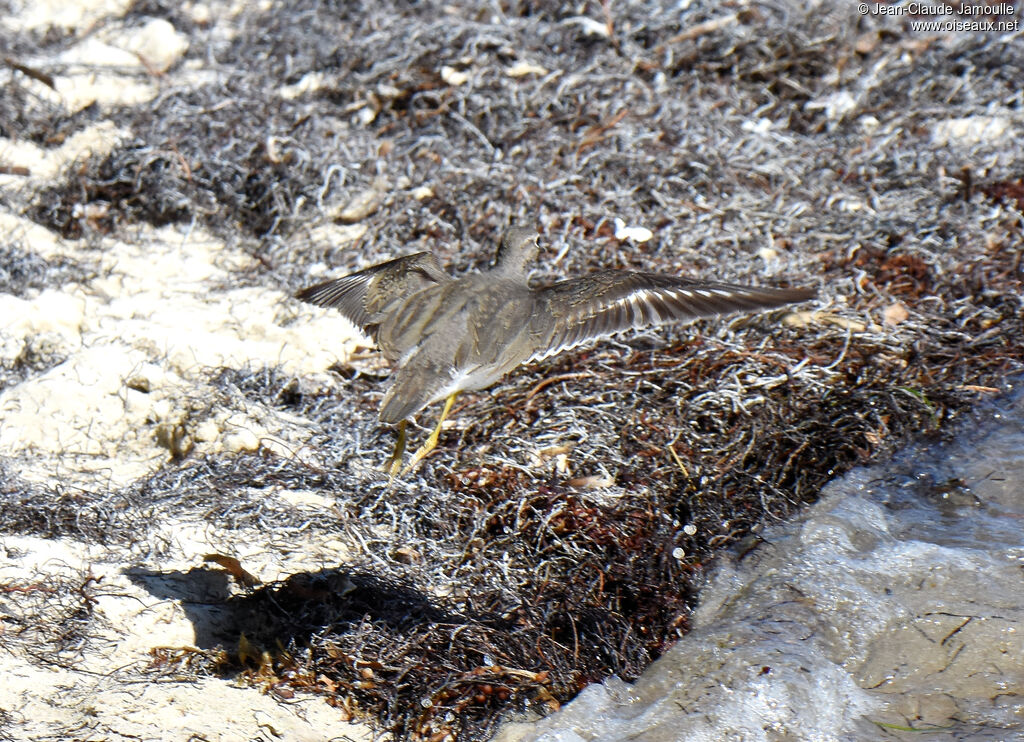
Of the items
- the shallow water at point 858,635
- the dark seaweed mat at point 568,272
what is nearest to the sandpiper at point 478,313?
the dark seaweed mat at point 568,272

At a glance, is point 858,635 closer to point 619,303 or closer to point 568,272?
point 619,303

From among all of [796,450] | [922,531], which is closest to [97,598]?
[796,450]

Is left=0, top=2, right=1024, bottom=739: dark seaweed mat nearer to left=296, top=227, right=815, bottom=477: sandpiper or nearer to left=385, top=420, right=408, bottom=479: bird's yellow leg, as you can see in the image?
left=385, top=420, right=408, bottom=479: bird's yellow leg

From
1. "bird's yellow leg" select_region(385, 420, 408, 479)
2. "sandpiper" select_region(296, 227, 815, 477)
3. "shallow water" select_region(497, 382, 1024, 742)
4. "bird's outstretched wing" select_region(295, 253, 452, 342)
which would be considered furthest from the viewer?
"bird's outstretched wing" select_region(295, 253, 452, 342)

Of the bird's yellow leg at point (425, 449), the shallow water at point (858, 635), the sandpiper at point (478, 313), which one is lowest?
the shallow water at point (858, 635)

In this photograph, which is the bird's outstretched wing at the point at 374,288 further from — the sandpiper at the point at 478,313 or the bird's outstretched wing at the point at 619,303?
the bird's outstretched wing at the point at 619,303

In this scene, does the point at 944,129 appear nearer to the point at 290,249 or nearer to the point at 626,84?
the point at 626,84

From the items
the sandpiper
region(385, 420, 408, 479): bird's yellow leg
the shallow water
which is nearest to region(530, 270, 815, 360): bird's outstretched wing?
the sandpiper
